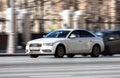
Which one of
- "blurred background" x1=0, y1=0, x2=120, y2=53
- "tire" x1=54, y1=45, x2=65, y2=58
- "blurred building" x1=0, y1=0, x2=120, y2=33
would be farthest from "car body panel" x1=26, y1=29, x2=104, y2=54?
"blurred building" x1=0, y1=0, x2=120, y2=33

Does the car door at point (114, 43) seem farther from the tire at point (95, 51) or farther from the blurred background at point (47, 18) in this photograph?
the blurred background at point (47, 18)

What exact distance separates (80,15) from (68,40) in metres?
13.1

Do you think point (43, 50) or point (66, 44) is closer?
point (43, 50)

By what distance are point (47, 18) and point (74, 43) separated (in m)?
17.5

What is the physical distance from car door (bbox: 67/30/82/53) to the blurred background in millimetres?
6296

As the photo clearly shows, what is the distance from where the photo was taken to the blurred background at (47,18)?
113 feet

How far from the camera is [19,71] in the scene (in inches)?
634

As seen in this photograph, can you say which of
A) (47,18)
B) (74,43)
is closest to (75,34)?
(74,43)

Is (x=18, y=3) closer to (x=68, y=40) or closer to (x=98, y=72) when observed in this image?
(x=68, y=40)

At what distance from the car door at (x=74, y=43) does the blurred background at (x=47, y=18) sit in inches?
248

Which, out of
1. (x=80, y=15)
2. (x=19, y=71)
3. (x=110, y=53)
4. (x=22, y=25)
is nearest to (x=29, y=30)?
(x=22, y=25)

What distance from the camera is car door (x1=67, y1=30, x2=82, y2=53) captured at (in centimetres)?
2518

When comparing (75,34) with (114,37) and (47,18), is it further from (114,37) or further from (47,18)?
(47,18)

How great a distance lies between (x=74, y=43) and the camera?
25406 mm
